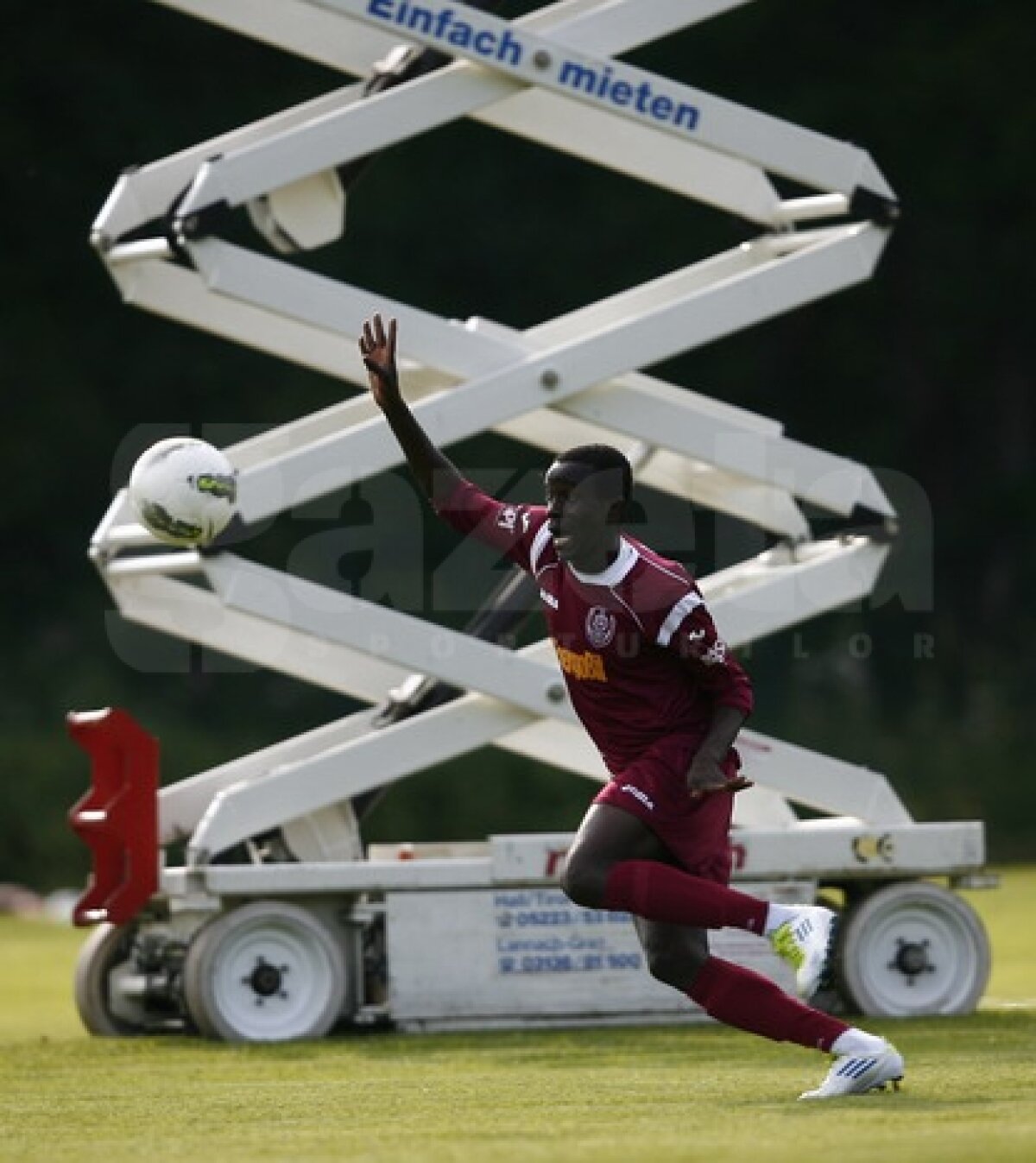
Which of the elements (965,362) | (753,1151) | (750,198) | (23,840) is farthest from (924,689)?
(753,1151)

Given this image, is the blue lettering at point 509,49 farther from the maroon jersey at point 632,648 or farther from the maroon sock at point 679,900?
the maroon sock at point 679,900

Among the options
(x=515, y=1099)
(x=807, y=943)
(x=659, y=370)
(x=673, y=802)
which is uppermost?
(x=659, y=370)

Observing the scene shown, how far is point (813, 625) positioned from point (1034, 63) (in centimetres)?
552

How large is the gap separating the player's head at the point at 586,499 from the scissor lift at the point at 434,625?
317cm

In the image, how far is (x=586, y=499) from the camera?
8.41m

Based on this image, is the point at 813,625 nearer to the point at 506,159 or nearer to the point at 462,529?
the point at 506,159

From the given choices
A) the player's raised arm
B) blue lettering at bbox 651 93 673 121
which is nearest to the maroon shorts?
the player's raised arm

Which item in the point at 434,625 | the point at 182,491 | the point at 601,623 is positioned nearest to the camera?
the point at 601,623

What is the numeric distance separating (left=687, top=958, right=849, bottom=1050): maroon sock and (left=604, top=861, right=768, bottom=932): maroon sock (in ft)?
0.64

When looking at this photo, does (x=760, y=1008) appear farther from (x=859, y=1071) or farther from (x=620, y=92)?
(x=620, y=92)

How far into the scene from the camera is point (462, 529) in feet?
29.2

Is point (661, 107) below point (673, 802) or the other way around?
the other way around

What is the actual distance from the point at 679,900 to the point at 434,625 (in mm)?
3489

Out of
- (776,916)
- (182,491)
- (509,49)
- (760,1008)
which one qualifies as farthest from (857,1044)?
(509,49)
